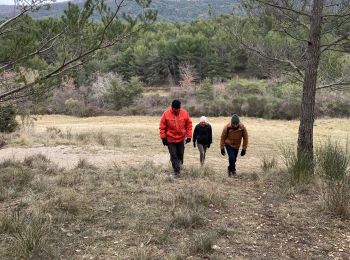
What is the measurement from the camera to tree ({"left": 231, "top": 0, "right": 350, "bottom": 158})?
894 cm

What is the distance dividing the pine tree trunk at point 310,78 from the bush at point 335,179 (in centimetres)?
38

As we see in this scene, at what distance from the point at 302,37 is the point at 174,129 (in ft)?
11.8

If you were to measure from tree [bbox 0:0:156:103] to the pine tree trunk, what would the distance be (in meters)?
3.33

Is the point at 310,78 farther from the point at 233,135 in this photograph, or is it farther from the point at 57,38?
the point at 57,38

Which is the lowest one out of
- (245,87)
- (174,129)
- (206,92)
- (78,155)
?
(78,155)

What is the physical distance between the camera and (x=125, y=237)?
551 centimetres

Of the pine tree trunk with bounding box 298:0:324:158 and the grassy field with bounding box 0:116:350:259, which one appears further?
the pine tree trunk with bounding box 298:0:324:158

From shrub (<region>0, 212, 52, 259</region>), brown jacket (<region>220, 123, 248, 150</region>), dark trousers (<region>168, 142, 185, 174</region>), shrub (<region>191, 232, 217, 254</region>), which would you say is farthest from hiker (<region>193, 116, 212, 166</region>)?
shrub (<region>191, 232, 217, 254</region>)

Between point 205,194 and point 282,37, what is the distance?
5063 mm

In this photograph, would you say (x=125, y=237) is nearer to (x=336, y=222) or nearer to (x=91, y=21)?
(x=336, y=222)

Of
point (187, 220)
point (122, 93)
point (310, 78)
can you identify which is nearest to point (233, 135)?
point (310, 78)

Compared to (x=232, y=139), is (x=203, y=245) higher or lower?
lower

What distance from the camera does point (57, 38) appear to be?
301 inches

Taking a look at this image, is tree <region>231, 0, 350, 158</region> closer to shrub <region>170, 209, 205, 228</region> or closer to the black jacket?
the black jacket
